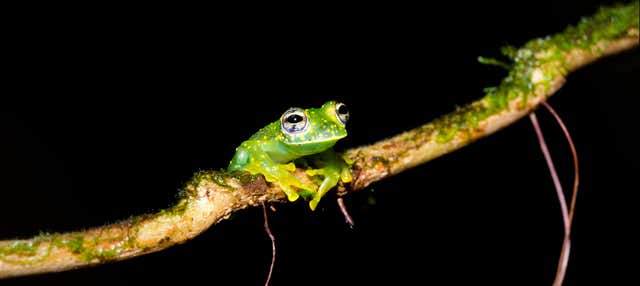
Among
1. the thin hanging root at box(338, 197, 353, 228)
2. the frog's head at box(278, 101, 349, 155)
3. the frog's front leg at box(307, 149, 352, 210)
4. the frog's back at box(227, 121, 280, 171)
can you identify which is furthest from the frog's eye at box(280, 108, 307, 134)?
the thin hanging root at box(338, 197, 353, 228)

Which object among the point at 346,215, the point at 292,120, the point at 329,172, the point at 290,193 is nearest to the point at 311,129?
the point at 292,120

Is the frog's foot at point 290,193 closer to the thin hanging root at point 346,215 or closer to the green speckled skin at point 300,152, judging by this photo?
the green speckled skin at point 300,152

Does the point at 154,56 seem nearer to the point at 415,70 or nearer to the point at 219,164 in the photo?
the point at 219,164

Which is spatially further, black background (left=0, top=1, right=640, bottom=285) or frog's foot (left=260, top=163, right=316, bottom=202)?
black background (left=0, top=1, right=640, bottom=285)

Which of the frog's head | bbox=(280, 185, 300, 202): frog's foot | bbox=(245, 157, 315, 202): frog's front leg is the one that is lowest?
bbox=(280, 185, 300, 202): frog's foot

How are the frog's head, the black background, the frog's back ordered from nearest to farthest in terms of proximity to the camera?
the frog's head < the frog's back < the black background

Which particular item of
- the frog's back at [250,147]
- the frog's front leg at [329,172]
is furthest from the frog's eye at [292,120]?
the frog's front leg at [329,172]

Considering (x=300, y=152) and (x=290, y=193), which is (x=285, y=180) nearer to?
(x=290, y=193)

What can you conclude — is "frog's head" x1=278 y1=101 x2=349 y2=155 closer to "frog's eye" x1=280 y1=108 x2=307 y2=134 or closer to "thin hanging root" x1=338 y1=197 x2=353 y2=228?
"frog's eye" x1=280 y1=108 x2=307 y2=134
